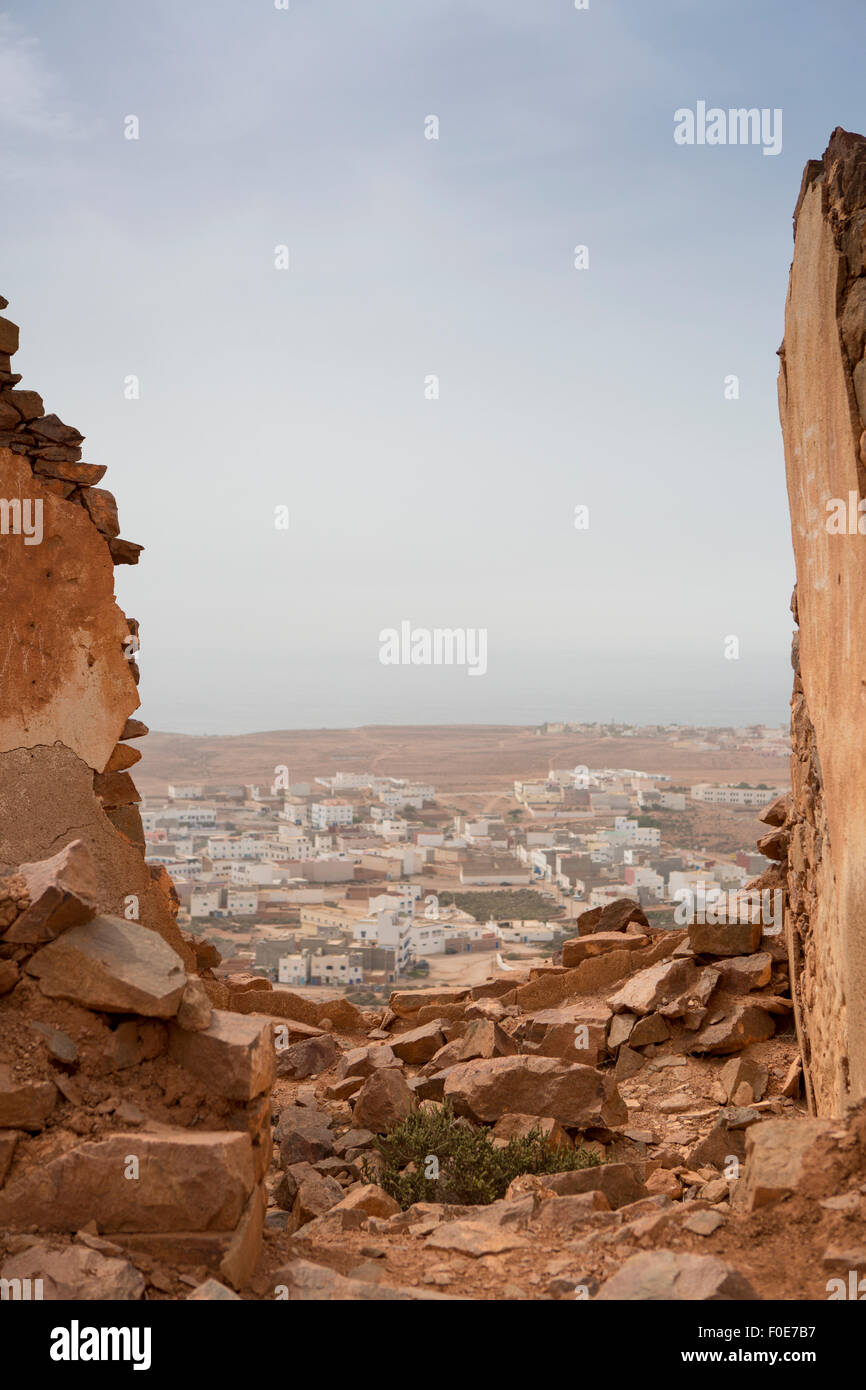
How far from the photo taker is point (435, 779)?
30.5 meters

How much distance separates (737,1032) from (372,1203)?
3.69 m

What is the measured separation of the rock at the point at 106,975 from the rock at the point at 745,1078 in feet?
15.0

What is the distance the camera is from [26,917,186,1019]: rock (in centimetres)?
370

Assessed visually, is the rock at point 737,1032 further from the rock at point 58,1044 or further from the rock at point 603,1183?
the rock at point 58,1044

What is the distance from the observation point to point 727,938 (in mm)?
8469

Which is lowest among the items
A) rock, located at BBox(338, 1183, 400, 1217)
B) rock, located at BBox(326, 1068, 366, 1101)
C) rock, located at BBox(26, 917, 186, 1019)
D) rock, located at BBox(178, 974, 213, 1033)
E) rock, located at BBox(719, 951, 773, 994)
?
rock, located at BBox(326, 1068, 366, 1101)

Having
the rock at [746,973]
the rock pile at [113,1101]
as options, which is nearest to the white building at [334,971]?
the rock at [746,973]

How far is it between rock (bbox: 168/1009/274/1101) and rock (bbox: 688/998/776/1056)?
4.68m

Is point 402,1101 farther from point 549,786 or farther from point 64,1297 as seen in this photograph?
point 549,786

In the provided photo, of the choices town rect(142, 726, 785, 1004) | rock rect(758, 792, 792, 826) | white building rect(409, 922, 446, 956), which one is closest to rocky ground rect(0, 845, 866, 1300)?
rock rect(758, 792, 792, 826)

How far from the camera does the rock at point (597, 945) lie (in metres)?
10.3

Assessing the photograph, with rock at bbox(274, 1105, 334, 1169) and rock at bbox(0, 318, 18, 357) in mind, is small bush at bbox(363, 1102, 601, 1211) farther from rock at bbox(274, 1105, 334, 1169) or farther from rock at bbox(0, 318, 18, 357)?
rock at bbox(0, 318, 18, 357)
